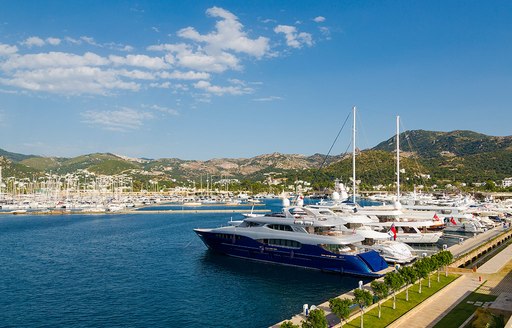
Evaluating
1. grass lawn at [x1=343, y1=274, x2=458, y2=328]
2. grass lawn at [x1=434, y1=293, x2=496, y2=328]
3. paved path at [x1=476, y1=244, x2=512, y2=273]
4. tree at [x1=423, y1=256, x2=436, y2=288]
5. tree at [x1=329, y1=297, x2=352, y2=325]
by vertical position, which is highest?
tree at [x1=423, y1=256, x2=436, y2=288]

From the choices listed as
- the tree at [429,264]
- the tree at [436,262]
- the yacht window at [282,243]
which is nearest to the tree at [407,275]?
the tree at [429,264]

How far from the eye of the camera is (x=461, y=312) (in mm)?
27172

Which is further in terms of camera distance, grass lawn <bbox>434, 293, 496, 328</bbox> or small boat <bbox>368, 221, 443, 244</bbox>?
small boat <bbox>368, 221, 443, 244</bbox>

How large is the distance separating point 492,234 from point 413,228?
19430 millimetres

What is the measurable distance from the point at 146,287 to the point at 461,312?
27563mm

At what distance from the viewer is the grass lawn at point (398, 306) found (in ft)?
80.8

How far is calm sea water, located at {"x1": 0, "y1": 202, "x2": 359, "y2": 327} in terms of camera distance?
31.9 m

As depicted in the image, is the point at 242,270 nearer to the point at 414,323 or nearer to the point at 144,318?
the point at 144,318

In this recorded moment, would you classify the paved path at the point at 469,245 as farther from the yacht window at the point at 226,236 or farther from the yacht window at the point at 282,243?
the yacht window at the point at 226,236

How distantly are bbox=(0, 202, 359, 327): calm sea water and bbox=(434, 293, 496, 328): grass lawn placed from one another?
10.9 m

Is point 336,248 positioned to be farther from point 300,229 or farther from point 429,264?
point 429,264

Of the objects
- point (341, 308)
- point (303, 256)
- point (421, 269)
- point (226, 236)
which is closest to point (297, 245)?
point (303, 256)

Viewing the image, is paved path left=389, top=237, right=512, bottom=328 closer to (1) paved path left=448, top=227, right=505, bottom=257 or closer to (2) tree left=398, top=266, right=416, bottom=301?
(2) tree left=398, top=266, right=416, bottom=301

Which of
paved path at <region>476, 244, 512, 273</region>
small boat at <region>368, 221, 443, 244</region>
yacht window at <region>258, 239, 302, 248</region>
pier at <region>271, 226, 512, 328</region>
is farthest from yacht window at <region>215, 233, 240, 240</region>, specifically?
paved path at <region>476, 244, 512, 273</region>
